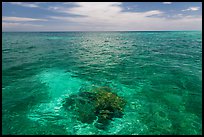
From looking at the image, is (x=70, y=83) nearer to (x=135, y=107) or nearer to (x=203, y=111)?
(x=135, y=107)

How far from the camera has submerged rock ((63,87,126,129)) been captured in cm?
1365

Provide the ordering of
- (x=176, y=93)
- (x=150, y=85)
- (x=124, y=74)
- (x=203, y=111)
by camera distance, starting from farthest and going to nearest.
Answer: (x=124, y=74) → (x=150, y=85) → (x=176, y=93) → (x=203, y=111)

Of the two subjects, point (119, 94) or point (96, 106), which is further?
point (119, 94)

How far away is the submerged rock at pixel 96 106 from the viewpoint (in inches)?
537

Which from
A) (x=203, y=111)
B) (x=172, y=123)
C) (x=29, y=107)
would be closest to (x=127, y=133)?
(x=172, y=123)

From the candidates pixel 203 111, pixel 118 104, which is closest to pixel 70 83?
pixel 118 104

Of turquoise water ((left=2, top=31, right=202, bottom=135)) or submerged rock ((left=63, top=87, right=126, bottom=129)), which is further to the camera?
submerged rock ((left=63, top=87, right=126, bottom=129))

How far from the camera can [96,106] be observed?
49.7 feet

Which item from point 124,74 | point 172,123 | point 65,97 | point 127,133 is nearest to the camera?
point 127,133

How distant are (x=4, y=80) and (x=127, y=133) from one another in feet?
57.7

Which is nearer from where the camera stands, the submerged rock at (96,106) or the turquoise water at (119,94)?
the turquoise water at (119,94)

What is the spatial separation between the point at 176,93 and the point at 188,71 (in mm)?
9391

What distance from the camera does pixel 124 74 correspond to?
2562 cm

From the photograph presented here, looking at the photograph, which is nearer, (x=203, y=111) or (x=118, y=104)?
(x=203, y=111)
